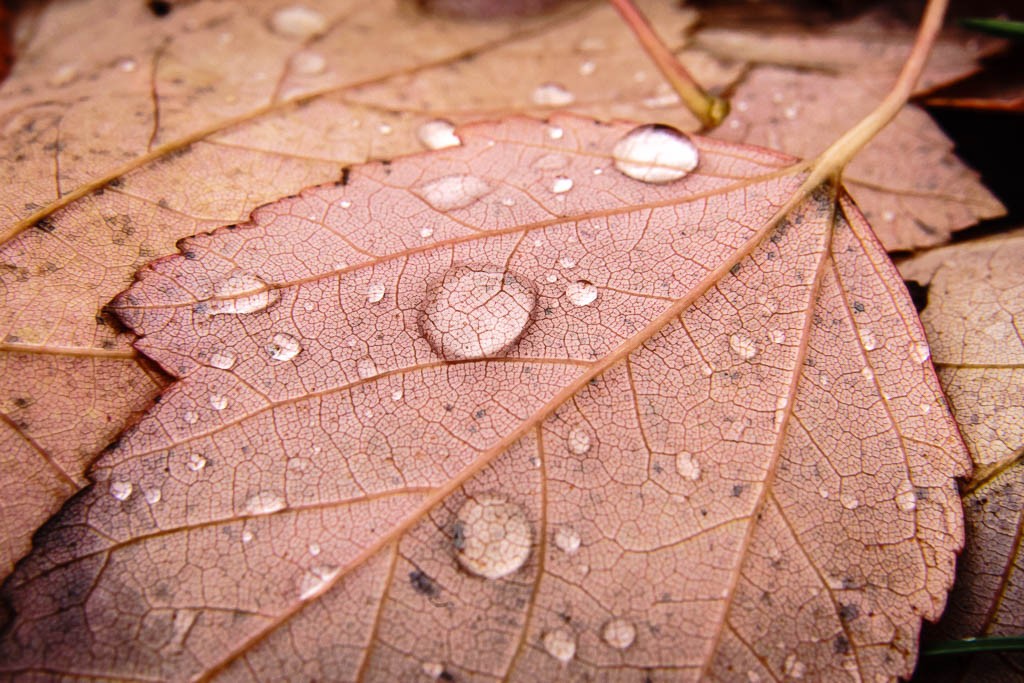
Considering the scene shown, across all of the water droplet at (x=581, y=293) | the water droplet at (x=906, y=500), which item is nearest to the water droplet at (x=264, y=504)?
the water droplet at (x=581, y=293)

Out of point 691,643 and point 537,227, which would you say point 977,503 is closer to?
point 691,643

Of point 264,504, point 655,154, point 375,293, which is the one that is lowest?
point 264,504

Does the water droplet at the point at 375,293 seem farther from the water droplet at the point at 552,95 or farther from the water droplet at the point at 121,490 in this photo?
the water droplet at the point at 552,95

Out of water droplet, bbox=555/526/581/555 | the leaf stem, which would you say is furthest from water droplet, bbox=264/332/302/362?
the leaf stem

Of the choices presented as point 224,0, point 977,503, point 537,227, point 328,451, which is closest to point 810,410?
point 977,503

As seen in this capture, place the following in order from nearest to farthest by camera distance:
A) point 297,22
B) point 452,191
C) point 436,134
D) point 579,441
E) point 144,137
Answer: point 579,441 → point 452,191 → point 144,137 → point 436,134 → point 297,22

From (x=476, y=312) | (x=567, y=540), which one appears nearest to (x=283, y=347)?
(x=476, y=312)

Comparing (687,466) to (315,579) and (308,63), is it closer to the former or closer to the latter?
(315,579)
